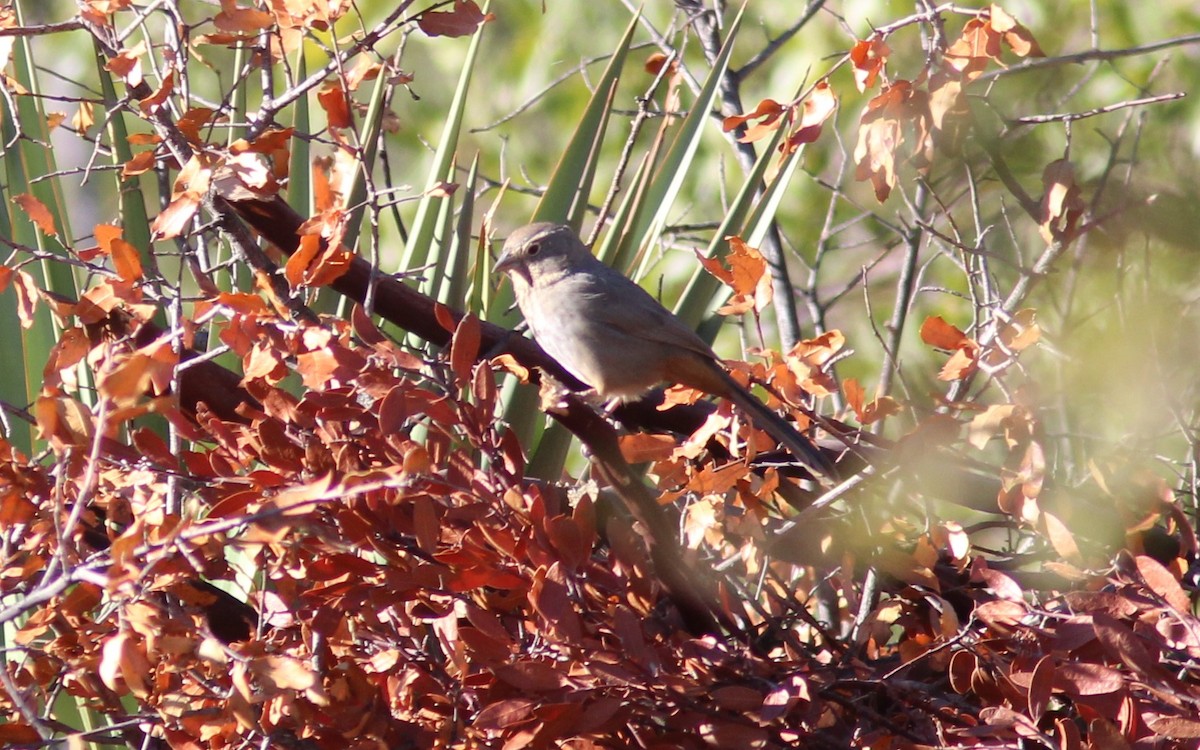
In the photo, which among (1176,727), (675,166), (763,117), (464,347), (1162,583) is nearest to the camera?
(1176,727)

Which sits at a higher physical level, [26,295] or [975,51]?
[975,51]

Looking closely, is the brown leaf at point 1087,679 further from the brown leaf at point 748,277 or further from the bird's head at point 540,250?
the bird's head at point 540,250

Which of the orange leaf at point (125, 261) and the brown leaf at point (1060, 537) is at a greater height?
the orange leaf at point (125, 261)

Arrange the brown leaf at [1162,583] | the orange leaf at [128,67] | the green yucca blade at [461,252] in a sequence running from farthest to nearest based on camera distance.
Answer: the green yucca blade at [461,252] → the orange leaf at [128,67] → the brown leaf at [1162,583]

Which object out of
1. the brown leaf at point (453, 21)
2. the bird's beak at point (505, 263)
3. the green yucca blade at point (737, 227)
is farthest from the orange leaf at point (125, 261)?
the bird's beak at point (505, 263)

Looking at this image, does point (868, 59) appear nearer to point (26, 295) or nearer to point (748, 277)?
point (748, 277)

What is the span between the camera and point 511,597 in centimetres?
181

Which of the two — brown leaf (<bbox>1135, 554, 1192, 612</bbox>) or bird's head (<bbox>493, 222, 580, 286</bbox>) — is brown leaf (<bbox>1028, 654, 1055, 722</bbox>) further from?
bird's head (<bbox>493, 222, 580, 286</bbox>)

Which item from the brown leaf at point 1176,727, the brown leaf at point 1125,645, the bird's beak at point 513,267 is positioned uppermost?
the bird's beak at point 513,267

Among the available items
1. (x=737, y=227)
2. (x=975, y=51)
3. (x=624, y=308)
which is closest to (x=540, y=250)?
(x=624, y=308)

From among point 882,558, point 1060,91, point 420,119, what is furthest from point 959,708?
point 420,119

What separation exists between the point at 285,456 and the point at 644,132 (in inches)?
166

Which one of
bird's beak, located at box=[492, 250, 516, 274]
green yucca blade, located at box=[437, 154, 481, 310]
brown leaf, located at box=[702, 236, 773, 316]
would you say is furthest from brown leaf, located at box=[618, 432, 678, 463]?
bird's beak, located at box=[492, 250, 516, 274]

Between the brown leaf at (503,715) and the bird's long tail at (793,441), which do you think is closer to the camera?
the brown leaf at (503,715)
